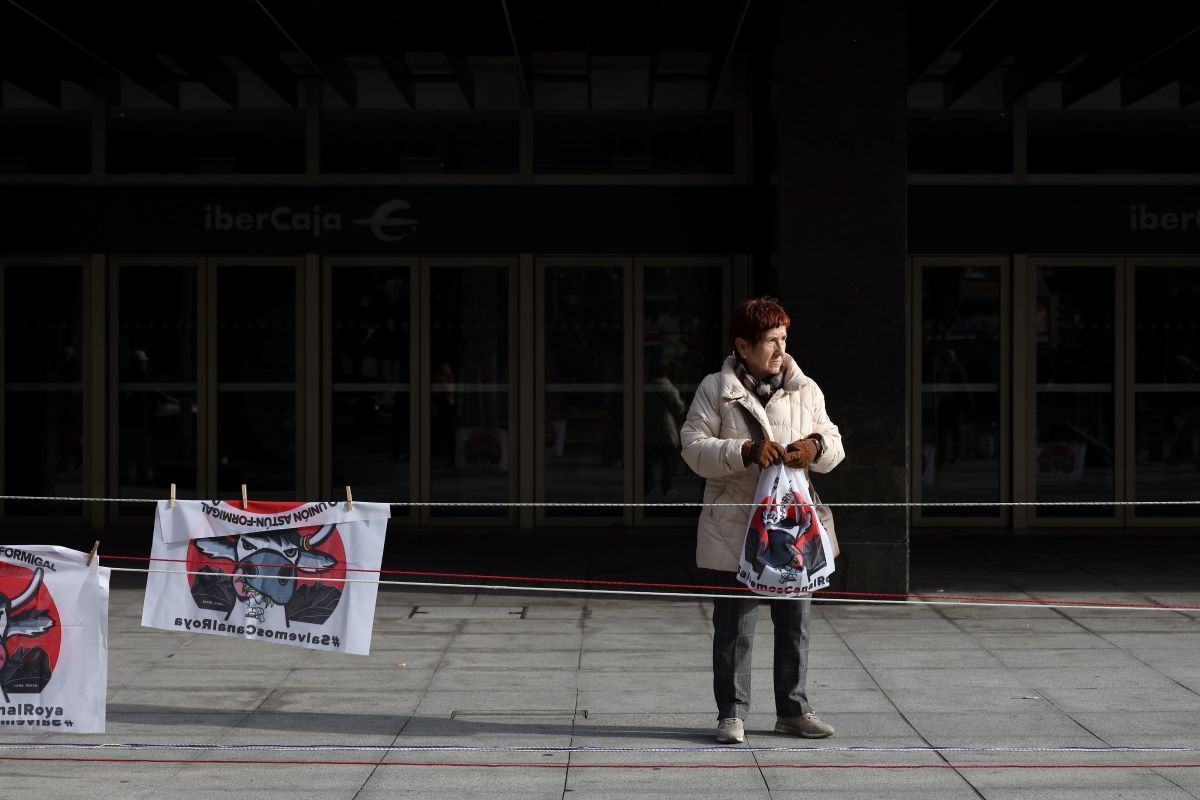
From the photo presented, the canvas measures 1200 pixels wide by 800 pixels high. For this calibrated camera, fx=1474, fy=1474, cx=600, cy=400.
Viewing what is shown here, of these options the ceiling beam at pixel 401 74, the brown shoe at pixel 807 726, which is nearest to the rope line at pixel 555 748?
the brown shoe at pixel 807 726

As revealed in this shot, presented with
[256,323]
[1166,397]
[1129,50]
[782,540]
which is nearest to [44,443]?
[256,323]

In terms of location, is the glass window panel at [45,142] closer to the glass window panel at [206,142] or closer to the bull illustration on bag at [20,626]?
the glass window panel at [206,142]

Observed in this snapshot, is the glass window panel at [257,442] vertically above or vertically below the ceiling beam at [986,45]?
below

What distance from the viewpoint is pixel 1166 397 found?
1366 cm

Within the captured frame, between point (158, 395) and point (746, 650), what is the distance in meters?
8.73

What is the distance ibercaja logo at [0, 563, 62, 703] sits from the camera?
5512 millimetres

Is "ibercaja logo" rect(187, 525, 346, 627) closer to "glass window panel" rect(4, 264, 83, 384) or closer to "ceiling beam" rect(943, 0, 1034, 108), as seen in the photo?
"ceiling beam" rect(943, 0, 1034, 108)

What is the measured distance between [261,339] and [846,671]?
7.62 meters

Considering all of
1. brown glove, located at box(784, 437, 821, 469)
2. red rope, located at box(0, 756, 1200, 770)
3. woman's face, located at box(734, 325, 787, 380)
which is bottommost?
red rope, located at box(0, 756, 1200, 770)

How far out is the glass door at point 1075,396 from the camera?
13508 mm

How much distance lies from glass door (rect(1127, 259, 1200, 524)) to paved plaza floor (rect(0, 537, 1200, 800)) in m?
4.00

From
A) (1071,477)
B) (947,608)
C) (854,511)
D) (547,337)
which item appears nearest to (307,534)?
(854,511)

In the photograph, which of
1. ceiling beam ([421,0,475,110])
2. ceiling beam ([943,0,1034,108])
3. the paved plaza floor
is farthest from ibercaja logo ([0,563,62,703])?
ceiling beam ([943,0,1034,108])

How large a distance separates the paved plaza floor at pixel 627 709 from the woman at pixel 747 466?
8.0 inches
